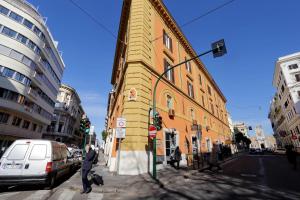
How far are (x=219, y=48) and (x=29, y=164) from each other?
10089 mm

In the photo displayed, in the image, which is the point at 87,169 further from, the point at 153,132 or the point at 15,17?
the point at 15,17

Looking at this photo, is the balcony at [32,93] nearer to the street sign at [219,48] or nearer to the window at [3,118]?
the window at [3,118]

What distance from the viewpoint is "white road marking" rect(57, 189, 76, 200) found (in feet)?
18.7

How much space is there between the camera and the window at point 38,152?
260 inches

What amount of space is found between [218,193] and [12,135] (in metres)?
27.7

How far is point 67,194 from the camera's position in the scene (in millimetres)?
6152

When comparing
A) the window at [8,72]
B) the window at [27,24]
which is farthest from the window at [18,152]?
the window at [27,24]

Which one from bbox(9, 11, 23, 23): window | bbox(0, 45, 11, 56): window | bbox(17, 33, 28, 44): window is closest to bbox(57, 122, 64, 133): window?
bbox(17, 33, 28, 44): window

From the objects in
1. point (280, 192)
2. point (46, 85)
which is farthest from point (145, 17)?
point (46, 85)

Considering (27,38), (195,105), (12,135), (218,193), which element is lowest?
(218,193)

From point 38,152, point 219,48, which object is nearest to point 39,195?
point 38,152

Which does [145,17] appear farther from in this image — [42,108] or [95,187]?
[42,108]

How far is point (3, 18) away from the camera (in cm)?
2259

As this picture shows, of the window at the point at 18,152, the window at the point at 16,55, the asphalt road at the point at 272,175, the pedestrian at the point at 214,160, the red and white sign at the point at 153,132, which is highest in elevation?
the window at the point at 16,55
